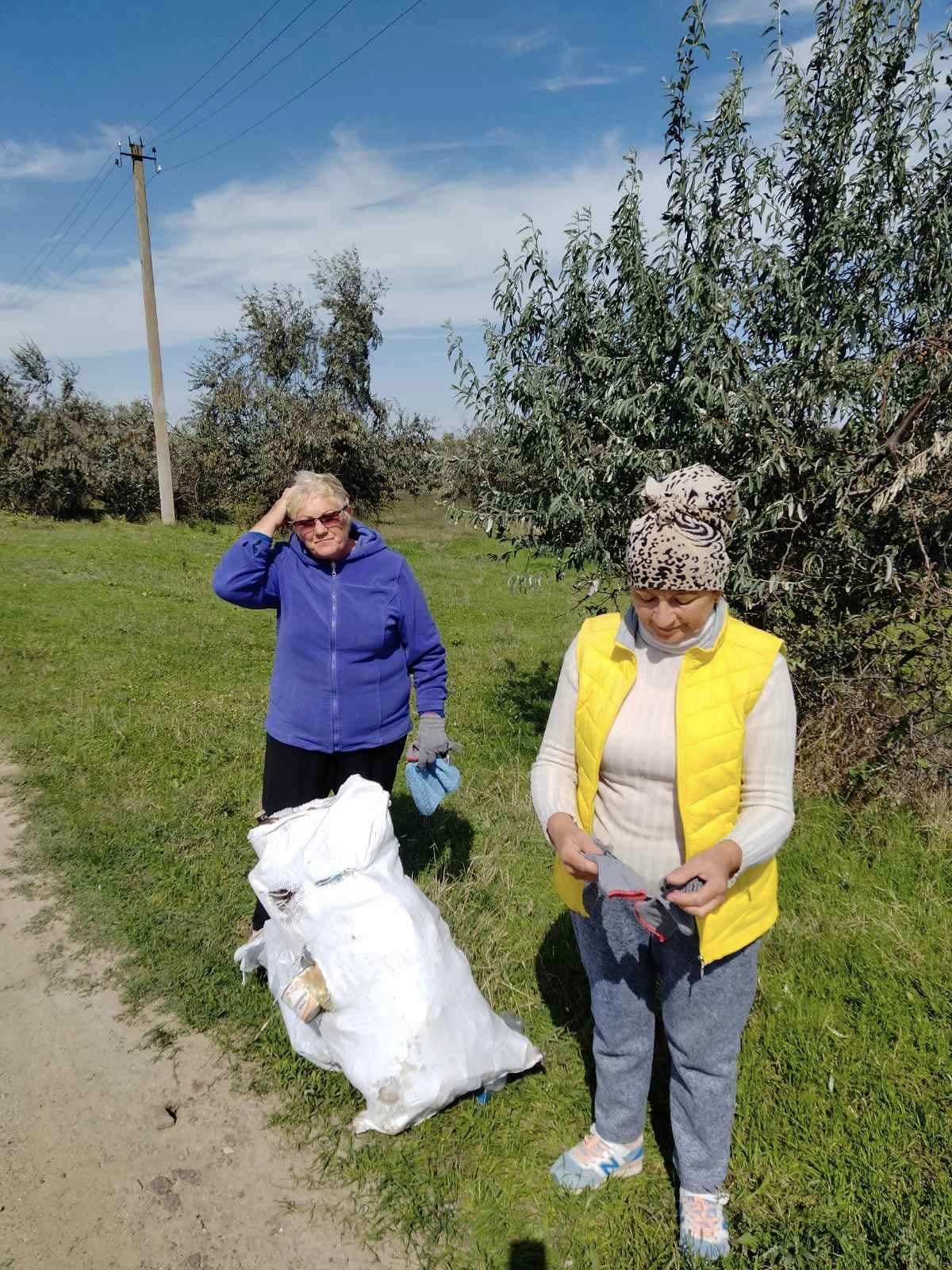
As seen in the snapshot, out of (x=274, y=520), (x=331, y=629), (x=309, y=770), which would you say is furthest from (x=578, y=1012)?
(x=274, y=520)

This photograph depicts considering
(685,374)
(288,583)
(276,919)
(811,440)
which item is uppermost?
(685,374)

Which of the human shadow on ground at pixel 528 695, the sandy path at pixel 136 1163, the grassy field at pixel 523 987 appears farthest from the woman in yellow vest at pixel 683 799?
the human shadow on ground at pixel 528 695

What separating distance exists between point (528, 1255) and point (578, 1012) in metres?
1.03

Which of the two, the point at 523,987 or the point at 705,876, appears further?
the point at 523,987

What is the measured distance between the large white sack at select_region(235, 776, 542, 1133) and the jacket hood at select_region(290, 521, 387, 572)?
912 mm

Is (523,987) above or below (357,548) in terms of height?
below

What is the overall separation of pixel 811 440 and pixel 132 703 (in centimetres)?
597

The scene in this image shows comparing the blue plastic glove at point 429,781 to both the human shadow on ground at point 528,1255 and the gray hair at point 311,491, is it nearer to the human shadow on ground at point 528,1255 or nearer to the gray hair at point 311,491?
the gray hair at point 311,491

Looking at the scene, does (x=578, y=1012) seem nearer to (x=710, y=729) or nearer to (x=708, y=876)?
(x=708, y=876)

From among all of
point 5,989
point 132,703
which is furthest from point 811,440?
point 132,703

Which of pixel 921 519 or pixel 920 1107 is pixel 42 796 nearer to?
pixel 920 1107

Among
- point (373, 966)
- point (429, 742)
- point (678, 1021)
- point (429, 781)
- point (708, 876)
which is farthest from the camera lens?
point (429, 781)

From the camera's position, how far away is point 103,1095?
120 inches

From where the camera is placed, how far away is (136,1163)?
2.75 meters
